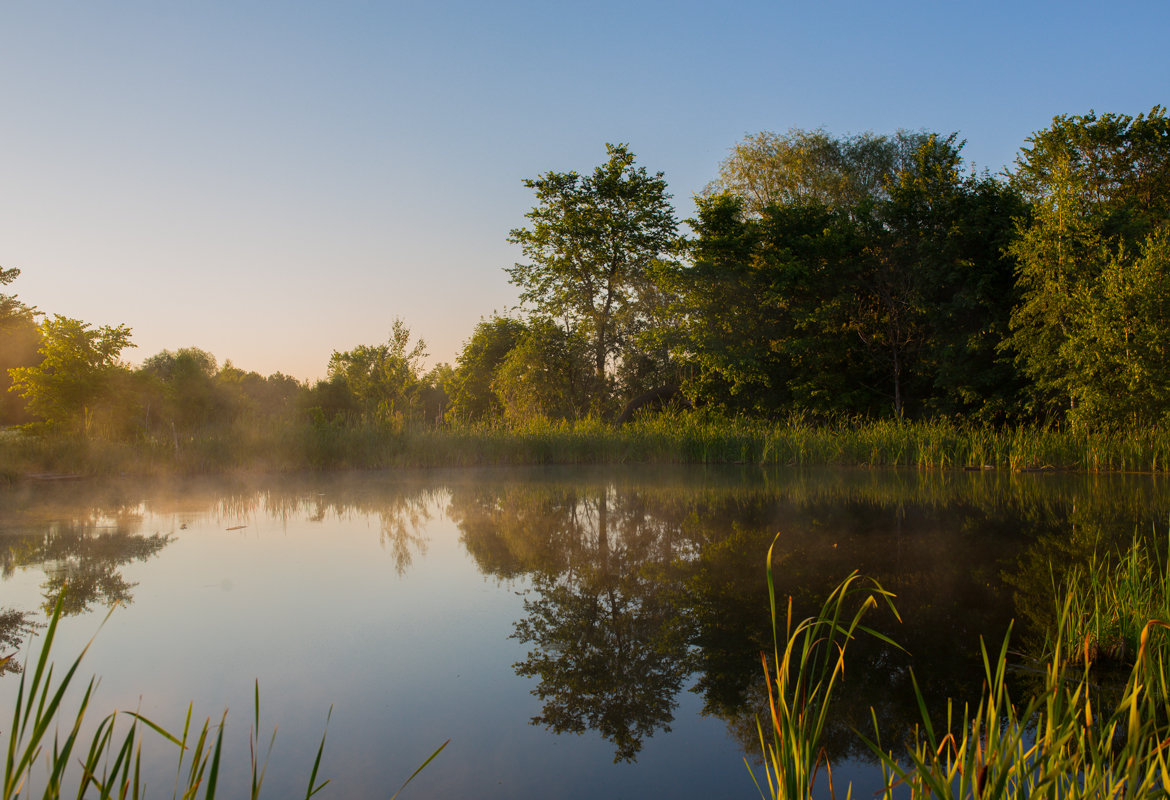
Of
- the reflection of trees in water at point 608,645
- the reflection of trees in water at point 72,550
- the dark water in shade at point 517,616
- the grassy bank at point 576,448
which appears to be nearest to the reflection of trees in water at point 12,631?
the reflection of trees in water at point 72,550

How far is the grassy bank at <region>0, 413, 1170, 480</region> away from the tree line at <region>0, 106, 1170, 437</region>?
0.98 meters

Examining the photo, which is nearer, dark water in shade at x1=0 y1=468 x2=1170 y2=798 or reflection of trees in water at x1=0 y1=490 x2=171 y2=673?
dark water in shade at x1=0 y1=468 x2=1170 y2=798

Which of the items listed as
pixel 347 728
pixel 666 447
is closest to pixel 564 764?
pixel 347 728

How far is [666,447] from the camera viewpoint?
1456cm

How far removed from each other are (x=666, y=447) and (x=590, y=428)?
176 centimetres

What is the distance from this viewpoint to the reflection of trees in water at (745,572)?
275 cm

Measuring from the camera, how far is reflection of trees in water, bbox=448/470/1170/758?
275 centimetres

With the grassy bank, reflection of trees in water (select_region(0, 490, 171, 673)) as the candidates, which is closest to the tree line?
the grassy bank

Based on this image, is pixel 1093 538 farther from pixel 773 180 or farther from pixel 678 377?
pixel 773 180

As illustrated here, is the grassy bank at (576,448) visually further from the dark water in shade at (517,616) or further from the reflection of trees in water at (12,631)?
the reflection of trees in water at (12,631)

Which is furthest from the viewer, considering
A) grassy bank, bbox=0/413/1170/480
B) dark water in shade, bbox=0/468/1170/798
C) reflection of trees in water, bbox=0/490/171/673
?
grassy bank, bbox=0/413/1170/480

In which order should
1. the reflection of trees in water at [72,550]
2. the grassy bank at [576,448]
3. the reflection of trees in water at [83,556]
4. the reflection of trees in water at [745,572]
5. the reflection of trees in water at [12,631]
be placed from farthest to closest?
the grassy bank at [576,448]
the reflection of trees in water at [83,556]
the reflection of trees in water at [72,550]
the reflection of trees in water at [12,631]
the reflection of trees in water at [745,572]

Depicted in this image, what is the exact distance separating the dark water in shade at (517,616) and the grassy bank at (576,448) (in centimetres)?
327

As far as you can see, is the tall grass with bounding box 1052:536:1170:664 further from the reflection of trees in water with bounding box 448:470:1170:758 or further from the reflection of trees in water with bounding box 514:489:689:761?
the reflection of trees in water with bounding box 514:489:689:761
